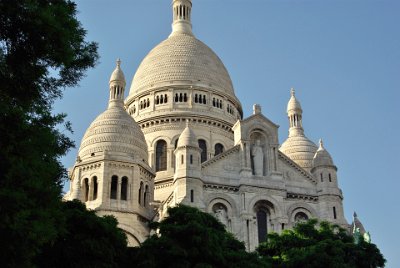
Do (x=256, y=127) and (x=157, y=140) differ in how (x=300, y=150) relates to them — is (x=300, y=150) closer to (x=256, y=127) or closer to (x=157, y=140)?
(x=157, y=140)

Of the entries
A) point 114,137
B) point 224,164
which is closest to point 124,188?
point 114,137

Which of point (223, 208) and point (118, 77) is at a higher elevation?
point (118, 77)

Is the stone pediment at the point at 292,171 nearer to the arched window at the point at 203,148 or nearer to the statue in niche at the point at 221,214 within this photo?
the statue in niche at the point at 221,214

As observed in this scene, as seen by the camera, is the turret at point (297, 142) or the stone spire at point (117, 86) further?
the turret at point (297, 142)

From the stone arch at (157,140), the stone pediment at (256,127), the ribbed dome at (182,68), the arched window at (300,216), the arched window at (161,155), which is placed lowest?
the arched window at (300,216)

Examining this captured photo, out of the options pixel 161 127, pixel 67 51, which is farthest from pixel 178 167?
pixel 67 51

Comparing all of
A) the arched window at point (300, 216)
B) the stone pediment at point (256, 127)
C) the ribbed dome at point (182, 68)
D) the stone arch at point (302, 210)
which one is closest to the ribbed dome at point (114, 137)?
the stone pediment at point (256, 127)

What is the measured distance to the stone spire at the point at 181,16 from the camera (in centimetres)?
6581

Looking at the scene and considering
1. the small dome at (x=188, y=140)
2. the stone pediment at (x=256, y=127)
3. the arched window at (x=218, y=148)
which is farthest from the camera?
the arched window at (x=218, y=148)

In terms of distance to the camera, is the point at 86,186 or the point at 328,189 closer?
the point at 328,189

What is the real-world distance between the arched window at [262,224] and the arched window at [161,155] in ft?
44.4

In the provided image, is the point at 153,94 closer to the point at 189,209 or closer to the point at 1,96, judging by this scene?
the point at 189,209

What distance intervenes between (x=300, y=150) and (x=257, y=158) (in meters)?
12.5

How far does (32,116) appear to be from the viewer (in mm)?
18016
